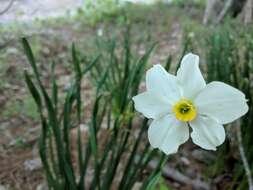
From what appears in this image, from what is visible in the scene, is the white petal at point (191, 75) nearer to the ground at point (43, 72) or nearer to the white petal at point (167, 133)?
the white petal at point (167, 133)

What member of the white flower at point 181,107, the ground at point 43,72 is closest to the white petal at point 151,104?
the white flower at point 181,107

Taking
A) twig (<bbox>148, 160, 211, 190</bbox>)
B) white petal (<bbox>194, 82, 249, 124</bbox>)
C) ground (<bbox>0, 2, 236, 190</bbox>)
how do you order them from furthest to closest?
ground (<bbox>0, 2, 236, 190</bbox>)
twig (<bbox>148, 160, 211, 190</bbox>)
white petal (<bbox>194, 82, 249, 124</bbox>)

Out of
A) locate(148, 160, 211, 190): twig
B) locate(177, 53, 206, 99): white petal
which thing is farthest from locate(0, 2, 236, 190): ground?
locate(177, 53, 206, 99): white petal

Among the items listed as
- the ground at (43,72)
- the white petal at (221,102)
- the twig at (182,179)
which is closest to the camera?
the white petal at (221,102)

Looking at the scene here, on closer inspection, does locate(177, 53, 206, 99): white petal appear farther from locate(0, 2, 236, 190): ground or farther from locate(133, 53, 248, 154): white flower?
locate(0, 2, 236, 190): ground

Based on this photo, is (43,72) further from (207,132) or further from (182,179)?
(207,132)

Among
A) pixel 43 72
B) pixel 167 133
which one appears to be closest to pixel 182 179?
pixel 167 133
